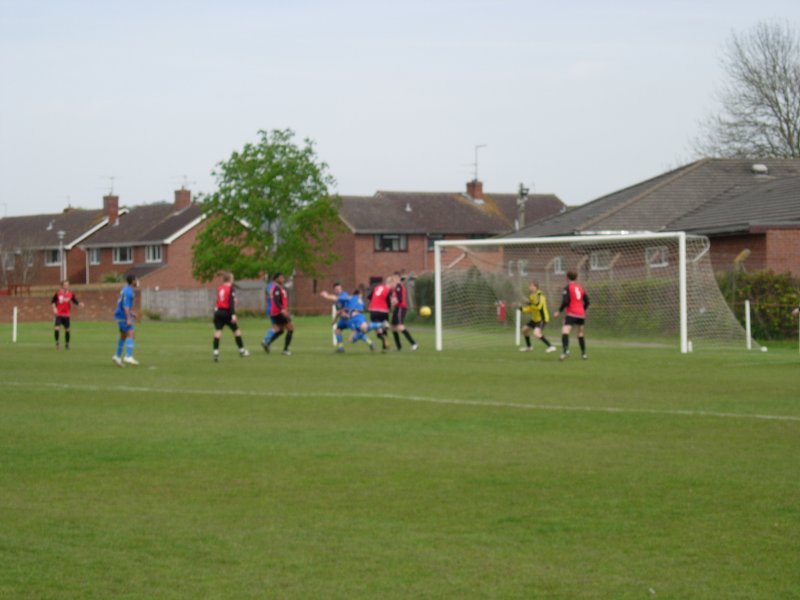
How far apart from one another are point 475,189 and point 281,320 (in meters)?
69.5

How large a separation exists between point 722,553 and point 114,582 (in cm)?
365

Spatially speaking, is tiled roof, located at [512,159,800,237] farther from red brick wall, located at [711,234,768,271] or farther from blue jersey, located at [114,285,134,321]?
blue jersey, located at [114,285,134,321]

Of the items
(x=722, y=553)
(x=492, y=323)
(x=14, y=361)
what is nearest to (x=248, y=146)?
(x=492, y=323)

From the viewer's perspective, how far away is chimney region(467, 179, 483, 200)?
99.0m

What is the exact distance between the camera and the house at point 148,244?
91.4 meters

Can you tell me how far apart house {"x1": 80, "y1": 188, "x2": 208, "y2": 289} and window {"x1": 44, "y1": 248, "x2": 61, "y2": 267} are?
2605mm

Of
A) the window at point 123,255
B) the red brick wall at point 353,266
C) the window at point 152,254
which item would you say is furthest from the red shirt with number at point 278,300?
the window at point 123,255

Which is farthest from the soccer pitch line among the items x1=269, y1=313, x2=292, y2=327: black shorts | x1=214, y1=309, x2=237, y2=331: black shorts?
x1=269, y1=313, x2=292, y2=327: black shorts

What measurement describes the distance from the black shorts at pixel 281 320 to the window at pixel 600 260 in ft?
39.3

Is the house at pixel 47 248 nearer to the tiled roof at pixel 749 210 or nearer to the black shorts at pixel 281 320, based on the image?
the tiled roof at pixel 749 210

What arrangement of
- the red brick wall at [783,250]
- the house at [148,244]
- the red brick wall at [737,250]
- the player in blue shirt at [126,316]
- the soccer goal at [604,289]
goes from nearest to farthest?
the player in blue shirt at [126,316] < the soccer goal at [604,289] < the red brick wall at [783,250] < the red brick wall at [737,250] < the house at [148,244]

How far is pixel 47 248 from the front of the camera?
100 metres

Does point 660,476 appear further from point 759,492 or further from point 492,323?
point 492,323

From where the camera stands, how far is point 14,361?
29.0 metres
